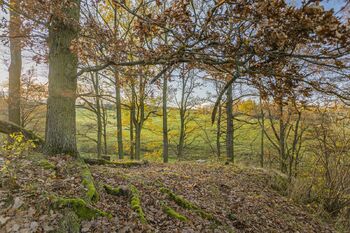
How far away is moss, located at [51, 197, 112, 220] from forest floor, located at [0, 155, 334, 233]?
0.17 feet

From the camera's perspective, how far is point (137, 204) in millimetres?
4121

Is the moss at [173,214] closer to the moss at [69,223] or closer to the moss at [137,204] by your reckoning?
the moss at [137,204]

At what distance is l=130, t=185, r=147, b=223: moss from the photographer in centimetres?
386

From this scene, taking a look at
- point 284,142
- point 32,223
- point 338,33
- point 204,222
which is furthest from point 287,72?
point 284,142

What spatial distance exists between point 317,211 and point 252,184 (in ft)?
6.31

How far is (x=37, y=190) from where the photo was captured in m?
3.58

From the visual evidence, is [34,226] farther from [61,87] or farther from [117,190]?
[61,87]

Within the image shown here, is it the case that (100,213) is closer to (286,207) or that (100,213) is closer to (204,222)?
(204,222)

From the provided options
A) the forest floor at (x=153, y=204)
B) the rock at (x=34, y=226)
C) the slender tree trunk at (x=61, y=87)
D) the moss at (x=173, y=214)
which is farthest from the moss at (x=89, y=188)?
the slender tree trunk at (x=61, y=87)

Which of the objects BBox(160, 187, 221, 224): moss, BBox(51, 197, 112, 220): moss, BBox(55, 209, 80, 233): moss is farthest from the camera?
BBox(160, 187, 221, 224): moss

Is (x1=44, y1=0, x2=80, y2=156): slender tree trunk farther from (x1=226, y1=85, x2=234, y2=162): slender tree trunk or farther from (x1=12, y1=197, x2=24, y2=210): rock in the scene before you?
(x1=226, y1=85, x2=234, y2=162): slender tree trunk

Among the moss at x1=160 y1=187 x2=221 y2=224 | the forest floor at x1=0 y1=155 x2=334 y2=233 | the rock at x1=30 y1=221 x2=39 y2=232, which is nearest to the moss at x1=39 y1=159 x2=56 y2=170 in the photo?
the forest floor at x1=0 y1=155 x2=334 y2=233

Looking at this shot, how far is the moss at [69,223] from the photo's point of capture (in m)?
3.13

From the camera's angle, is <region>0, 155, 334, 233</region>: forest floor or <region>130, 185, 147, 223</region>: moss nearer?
<region>0, 155, 334, 233</region>: forest floor
